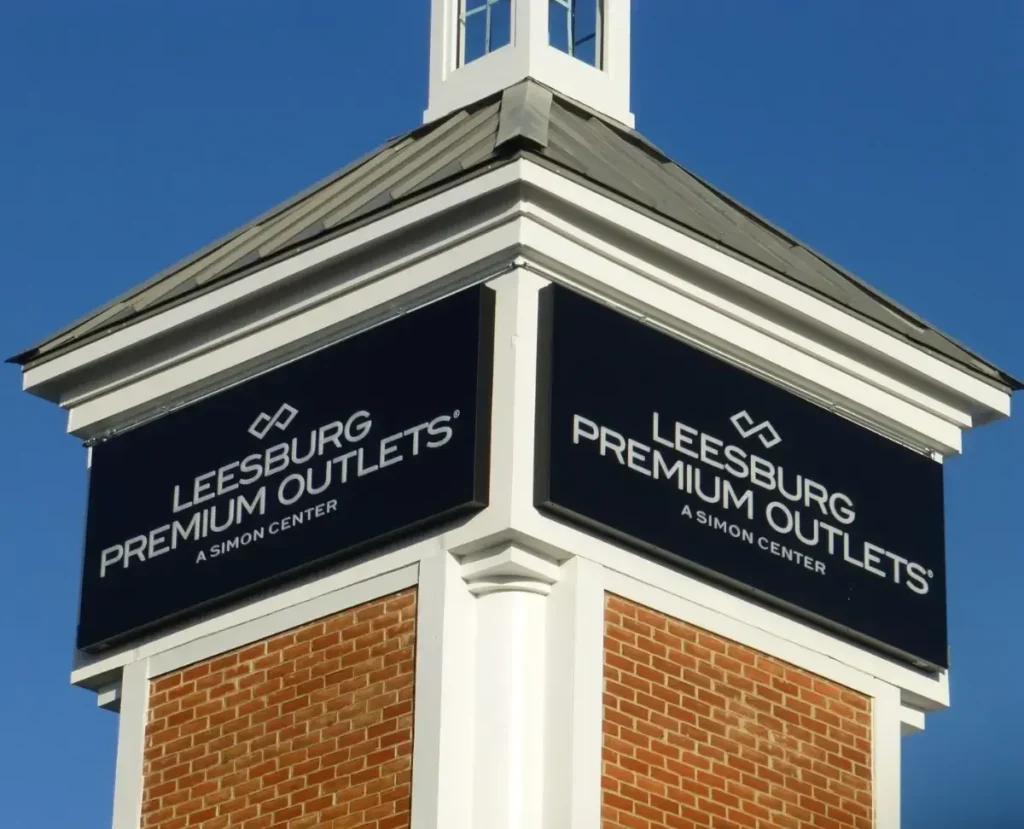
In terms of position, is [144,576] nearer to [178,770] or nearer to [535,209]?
[178,770]

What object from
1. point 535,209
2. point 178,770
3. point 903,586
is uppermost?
point 535,209

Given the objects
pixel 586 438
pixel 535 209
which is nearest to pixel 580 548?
pixel 586 438

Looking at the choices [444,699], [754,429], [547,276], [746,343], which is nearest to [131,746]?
[444,699]

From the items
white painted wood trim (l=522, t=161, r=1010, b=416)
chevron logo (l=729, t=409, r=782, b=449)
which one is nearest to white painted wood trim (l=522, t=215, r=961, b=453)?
white painted wood trim (l=522, t=161, r=1010, b=416)

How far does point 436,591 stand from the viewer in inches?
862

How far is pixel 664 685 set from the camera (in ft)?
72.7

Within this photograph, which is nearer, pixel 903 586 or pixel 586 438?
pixel 586 438

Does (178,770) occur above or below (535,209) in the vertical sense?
below

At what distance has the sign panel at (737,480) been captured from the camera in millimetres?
22266

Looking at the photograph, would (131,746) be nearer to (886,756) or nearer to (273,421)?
(273,421)

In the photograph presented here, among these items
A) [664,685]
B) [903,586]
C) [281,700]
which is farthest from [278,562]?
[903,586]

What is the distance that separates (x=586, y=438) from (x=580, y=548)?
0.69 meters

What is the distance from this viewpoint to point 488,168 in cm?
2242

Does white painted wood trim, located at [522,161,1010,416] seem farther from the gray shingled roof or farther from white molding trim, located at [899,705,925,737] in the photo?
white molding trim, located at [899,705,925,737]
